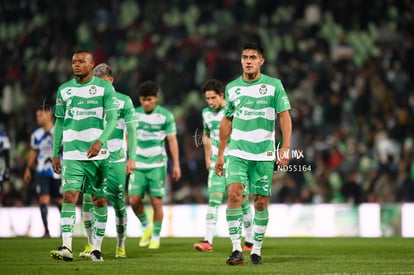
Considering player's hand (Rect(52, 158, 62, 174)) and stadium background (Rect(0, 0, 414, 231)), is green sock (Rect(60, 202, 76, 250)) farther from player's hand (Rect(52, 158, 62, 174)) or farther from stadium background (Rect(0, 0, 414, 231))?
stadium background (Rect(0, 0, 414, 231))

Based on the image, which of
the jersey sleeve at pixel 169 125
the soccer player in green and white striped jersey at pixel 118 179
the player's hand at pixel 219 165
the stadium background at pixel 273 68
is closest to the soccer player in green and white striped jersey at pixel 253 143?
the player's hand at pixel 219 165

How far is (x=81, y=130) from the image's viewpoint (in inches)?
475

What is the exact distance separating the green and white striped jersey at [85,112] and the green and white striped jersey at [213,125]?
12.0 ft

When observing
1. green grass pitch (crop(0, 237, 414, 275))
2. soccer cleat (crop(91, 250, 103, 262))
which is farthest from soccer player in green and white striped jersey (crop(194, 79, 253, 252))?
soccer cleat (crop(91, 250, 103, 262))

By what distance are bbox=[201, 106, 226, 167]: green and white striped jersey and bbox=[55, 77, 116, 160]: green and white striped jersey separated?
12.0ft

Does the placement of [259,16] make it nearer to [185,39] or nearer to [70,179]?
[185,39]

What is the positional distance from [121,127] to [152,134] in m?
1.91

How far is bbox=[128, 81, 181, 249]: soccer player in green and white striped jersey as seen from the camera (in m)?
15.9

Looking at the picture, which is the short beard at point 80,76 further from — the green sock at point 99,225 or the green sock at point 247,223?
the green sock at point 247,223

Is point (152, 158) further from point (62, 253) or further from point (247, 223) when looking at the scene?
point (62, 253)

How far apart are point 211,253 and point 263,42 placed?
15113 mm

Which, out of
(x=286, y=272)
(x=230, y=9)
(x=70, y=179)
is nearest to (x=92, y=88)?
(x=70, y=179)

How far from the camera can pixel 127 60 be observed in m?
29.6

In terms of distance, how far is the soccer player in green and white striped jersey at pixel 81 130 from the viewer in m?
11.8
